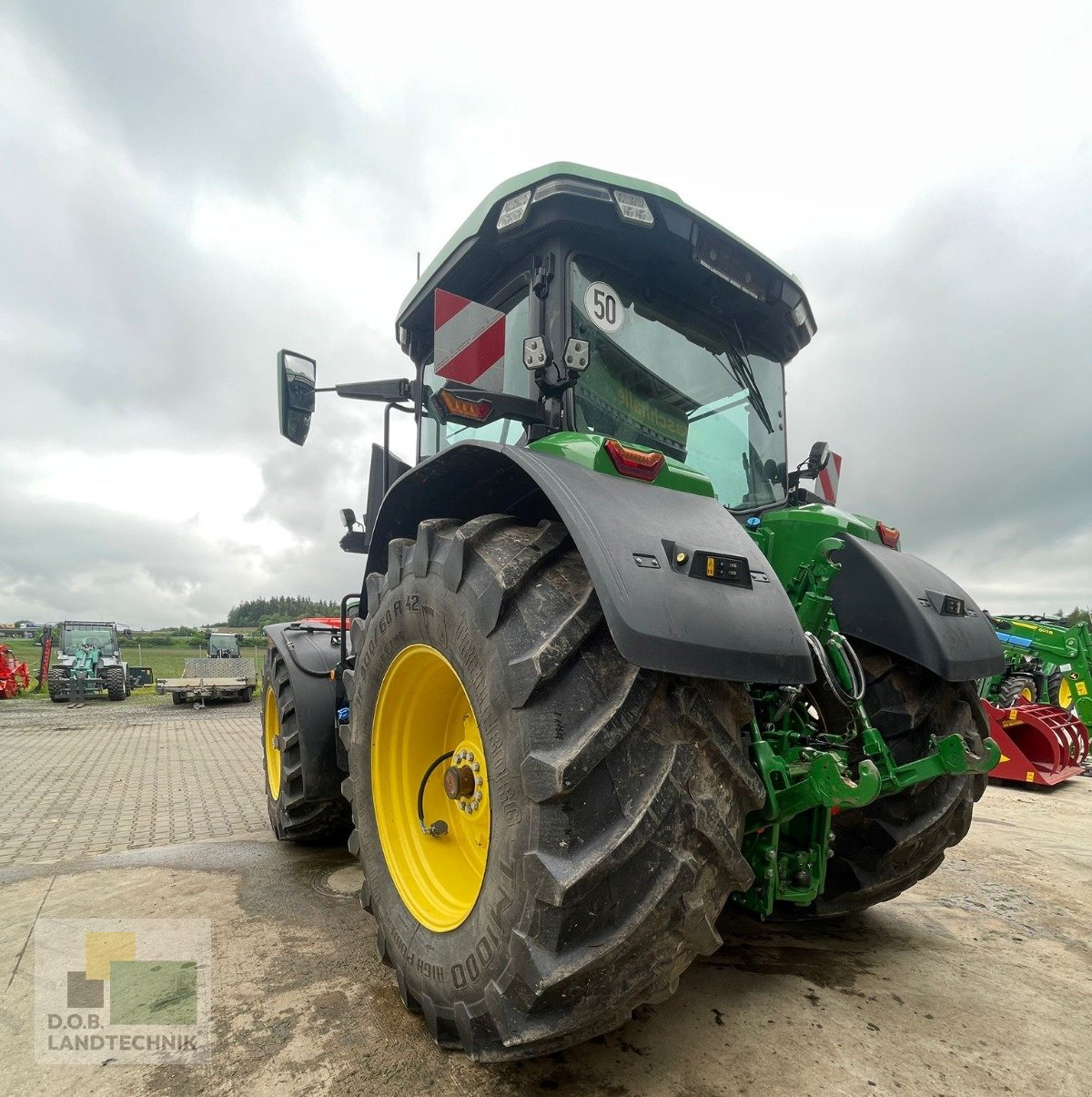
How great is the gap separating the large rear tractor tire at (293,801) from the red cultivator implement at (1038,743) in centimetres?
554

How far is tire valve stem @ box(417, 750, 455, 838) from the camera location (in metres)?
2.13

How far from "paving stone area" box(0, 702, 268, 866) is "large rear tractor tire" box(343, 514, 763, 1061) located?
10.9 feet

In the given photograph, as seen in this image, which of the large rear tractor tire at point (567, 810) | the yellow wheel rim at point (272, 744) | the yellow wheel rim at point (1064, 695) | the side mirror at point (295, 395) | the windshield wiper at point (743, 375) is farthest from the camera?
the yellow wheel rim at point (1064, 695)

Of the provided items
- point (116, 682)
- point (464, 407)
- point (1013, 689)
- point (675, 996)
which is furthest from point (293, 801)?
point (116, 682)

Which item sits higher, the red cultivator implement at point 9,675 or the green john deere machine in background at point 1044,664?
the green john deere machine in background at point 1044,664

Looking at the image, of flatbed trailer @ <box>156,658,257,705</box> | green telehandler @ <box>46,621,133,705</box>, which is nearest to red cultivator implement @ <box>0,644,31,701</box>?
green telehandler @ <box>46,621,133,705</box>

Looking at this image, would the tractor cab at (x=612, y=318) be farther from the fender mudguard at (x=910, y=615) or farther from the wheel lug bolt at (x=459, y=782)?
the wheel lug bolt at (x=459, y=782)

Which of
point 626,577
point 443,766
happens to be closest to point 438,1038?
point 443,766

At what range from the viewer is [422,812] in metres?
2.22

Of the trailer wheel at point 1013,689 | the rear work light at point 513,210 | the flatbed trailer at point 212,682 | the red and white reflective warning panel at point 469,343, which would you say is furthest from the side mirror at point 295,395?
the flatbed trailer at point 212,682

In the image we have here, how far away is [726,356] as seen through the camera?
9.23 ft

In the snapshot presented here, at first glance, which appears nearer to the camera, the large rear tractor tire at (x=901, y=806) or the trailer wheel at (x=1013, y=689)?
the large rear tractor tire at (x=901, y=806)

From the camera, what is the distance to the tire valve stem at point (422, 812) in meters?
2.13

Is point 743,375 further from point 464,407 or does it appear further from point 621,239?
point 464,407
